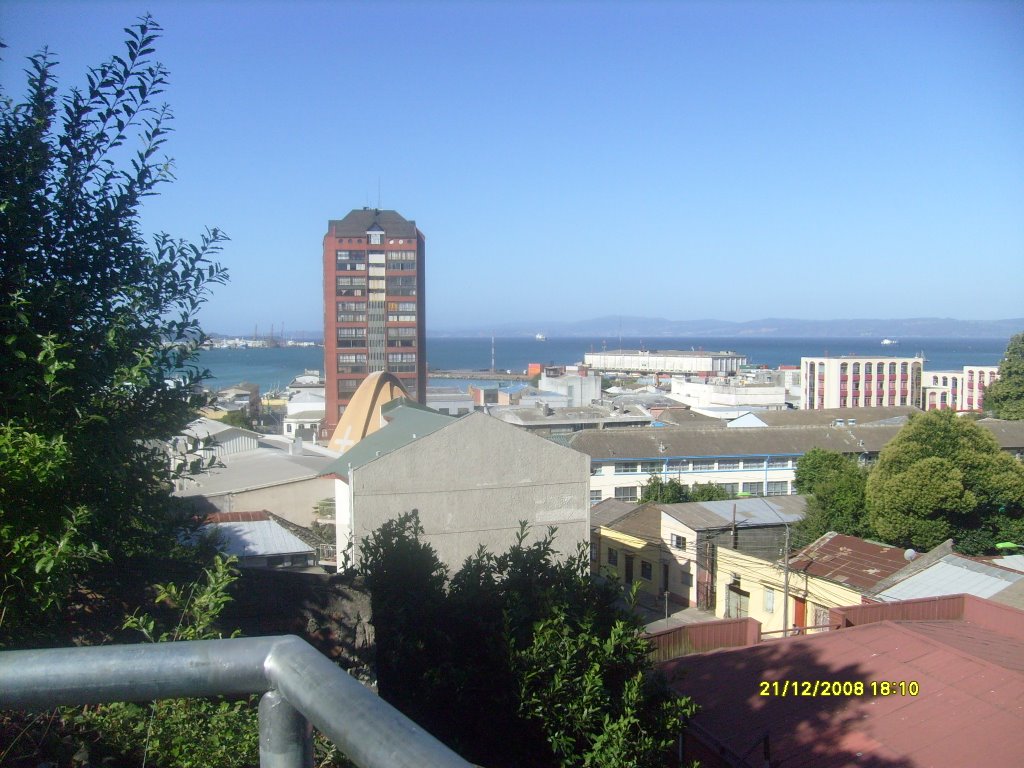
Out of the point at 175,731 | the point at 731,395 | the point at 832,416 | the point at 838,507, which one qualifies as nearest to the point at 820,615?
the point at 838,507

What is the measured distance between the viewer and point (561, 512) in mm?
13695

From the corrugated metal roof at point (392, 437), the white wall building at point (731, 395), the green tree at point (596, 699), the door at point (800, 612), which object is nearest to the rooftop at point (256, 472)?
the corrugated metal roof at point (392, 437)

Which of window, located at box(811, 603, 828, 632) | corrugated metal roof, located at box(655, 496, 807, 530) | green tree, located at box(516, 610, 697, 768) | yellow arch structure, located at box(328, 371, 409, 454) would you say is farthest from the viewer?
yellow arch structure, located at box(328, 371, 409, 454)

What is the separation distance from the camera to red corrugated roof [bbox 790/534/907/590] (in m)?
13.2

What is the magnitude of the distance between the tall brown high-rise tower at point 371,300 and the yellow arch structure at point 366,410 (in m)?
12.0

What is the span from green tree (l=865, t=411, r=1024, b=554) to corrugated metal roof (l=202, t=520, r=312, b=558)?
11707mm

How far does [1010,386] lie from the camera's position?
35469mm

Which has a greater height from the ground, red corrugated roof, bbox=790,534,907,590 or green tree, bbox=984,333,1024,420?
green tree, bbox=984,333,1024,420

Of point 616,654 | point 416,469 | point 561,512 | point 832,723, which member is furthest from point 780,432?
point 616,654

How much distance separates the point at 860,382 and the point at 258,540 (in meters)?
47.0

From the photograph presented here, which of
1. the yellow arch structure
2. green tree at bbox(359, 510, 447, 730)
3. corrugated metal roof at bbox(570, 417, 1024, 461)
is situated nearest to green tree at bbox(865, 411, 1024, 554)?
corrugated metal roof at bbox(570, 417, 1024, 461)

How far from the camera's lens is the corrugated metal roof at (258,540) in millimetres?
10047

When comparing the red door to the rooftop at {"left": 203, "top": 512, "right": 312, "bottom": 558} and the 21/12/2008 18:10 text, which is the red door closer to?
the 21/12/2008 18:10 text

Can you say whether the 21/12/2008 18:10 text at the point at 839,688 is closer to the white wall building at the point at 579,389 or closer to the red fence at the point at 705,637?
the red fence at the point at 705,637
